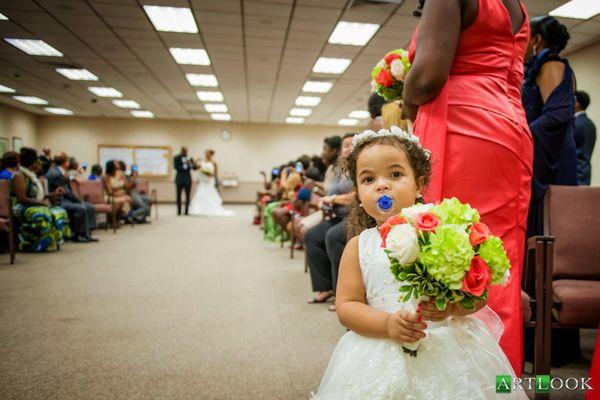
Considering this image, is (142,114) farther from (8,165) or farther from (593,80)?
(593,80)

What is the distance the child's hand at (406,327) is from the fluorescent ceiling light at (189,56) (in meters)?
8.71

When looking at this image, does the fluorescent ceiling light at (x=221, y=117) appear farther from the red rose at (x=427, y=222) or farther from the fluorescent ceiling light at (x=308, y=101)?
the red rose at (x=427, y=222)

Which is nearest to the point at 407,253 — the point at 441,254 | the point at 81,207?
the point at 441,254

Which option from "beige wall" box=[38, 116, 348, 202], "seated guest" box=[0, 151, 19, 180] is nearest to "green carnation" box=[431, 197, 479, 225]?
"seated guest" box=[0, 151, 19, 180]

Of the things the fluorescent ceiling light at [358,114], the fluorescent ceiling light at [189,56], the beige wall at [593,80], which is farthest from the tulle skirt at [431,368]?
the fluorescent ceiling light at [358,114]

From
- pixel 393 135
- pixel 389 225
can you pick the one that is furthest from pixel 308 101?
pixel 389 225

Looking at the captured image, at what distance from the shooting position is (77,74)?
35.5 feet

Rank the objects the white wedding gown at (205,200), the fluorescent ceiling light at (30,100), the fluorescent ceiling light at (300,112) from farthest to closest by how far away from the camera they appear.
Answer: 1. the fluorescent ceiling light at (300,112)
2. the fluorescent ceiling light at (30,100)
3. the white wedding gown at (205,200)

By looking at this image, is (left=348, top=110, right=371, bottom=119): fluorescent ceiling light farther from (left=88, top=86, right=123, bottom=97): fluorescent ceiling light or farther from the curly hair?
the curly hair

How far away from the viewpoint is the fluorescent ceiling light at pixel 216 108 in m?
15.3

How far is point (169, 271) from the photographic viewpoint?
4797 mm

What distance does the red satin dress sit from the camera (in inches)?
54.7

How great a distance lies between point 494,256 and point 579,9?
23.4 feet

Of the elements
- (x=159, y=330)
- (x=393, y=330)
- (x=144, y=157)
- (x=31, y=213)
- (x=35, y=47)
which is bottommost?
(x=159, y=330)
